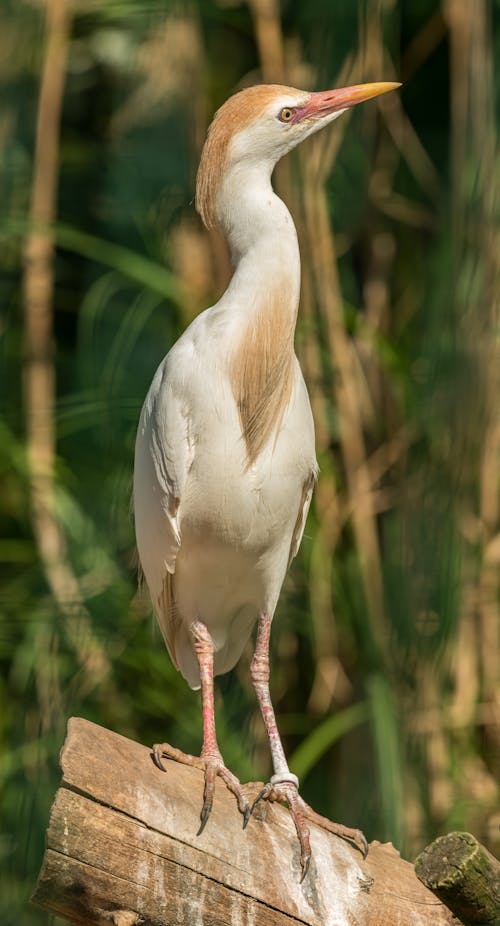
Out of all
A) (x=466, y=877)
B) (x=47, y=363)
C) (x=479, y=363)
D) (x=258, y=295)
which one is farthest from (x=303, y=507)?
(x=47, y=363)

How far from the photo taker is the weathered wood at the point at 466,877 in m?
1.26

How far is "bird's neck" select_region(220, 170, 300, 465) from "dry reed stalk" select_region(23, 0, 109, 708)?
3.70 ft

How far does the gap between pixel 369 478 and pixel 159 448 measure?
1.26 m

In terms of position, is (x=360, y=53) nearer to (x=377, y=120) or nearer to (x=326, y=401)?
(x=377, y=120)

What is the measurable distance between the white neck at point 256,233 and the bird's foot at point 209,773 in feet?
1.98

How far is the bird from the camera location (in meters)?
1.62

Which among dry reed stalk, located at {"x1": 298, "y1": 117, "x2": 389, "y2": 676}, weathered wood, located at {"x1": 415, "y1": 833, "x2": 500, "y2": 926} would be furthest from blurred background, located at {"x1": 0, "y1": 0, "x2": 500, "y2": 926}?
weathered wood, located at {"x1": 415, "y1": 833, "x2": 500, "y2": 926}

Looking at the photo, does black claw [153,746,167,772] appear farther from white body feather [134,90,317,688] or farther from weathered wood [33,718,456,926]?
white body feather [134,90,317,688]

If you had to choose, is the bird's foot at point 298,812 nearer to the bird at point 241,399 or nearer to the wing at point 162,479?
the bird at point 241,399

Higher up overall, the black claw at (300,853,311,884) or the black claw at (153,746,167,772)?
the black claw at (153,746,167,772)

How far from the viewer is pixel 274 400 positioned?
166 cm

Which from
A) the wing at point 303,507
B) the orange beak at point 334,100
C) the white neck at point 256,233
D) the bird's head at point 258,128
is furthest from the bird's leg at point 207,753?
the orange beak at point 334,100

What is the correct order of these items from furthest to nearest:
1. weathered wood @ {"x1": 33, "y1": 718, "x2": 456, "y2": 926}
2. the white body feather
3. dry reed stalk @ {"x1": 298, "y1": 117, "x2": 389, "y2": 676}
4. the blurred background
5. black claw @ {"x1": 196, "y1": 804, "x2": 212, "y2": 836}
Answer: dry reed stalk @ {"x1": 298, "y1": 117, "x2": 389, "y2": 676}, the blurred background, the white body feather, black claw @ {"x1": 196, "y1": 804, "x2": 212, "y2": 836}, weathered wood @ {"x1": 33, "y1": 718, "x2": 456, "y2": 926}

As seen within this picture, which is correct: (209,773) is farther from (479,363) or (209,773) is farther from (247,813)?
(479,363)
